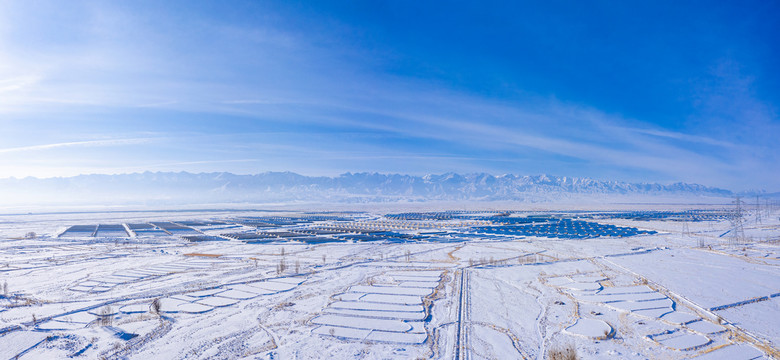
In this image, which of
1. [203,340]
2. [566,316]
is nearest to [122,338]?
[203,340]

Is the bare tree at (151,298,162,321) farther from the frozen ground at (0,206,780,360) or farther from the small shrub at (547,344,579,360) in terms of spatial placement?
the small shrub at (547,344,579,360)

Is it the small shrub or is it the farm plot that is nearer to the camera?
the small shrub

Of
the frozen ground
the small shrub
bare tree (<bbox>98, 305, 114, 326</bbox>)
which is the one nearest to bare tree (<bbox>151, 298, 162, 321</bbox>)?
the frozen ground

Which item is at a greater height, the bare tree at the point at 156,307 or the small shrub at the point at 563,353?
the bare tree at the point at 156,307

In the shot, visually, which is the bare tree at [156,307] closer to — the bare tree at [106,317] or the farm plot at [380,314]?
the bare tree at [106,317]

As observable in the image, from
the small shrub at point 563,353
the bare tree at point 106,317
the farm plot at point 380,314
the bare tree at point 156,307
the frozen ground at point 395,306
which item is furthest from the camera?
the bare tree at point 156,307

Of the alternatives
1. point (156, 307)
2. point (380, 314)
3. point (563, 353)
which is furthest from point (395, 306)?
point (156, 307)

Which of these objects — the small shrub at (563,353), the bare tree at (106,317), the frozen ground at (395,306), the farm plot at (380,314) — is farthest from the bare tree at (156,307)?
the small shrub at (563,353)

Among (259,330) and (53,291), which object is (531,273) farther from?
(53,291)
